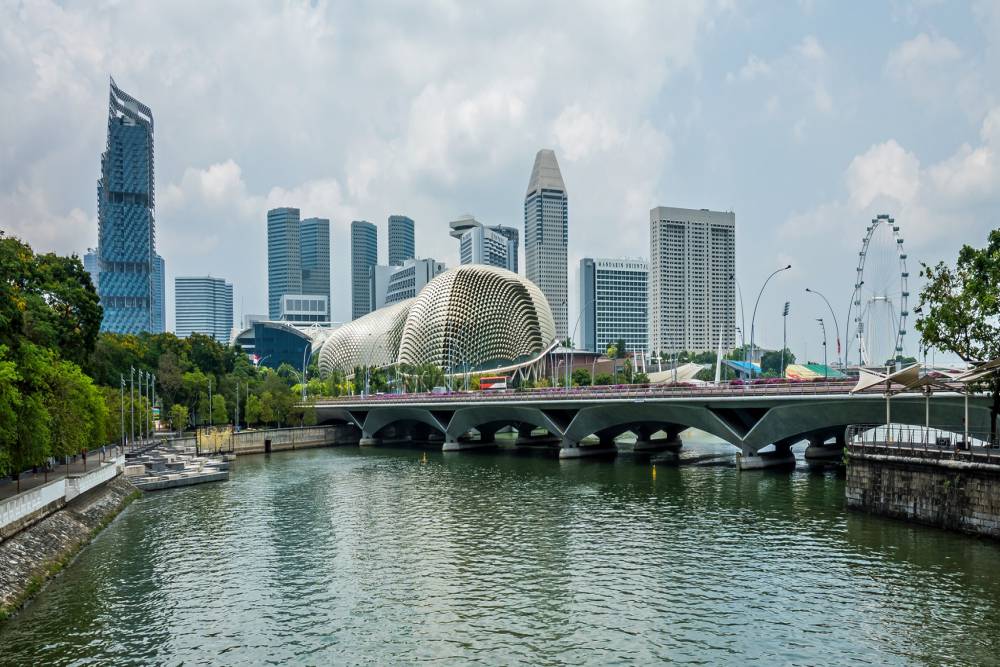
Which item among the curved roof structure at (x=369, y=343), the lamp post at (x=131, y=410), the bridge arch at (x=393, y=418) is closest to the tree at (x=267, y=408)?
the bridge arch at (x=393, y=418)

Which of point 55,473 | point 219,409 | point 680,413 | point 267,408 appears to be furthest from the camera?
point 267,408

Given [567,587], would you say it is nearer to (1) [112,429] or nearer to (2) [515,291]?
(1) [112,429]

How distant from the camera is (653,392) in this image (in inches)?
2530

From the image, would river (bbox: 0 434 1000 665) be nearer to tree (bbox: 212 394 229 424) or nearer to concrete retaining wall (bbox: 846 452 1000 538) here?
concrete retaining wall (bbox: 846 452 1000 538)

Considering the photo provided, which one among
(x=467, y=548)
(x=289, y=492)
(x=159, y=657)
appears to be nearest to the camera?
(x=159, y=657)

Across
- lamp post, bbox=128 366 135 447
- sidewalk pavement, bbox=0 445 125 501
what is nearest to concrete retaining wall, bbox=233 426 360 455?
lamp post, bbox=128 366 135 447

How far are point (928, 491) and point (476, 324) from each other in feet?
411

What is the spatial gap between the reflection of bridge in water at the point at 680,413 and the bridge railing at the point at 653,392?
101 millimetres

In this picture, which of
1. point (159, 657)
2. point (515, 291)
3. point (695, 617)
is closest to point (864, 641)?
point (695, 617)

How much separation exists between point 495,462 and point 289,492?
24.9m

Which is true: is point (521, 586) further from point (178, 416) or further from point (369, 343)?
point (369, 343)

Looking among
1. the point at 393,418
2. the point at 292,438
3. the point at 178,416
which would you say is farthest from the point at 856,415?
the point at 178,416

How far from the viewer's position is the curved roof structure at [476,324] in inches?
6132

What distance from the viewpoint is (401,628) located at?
2398cm
